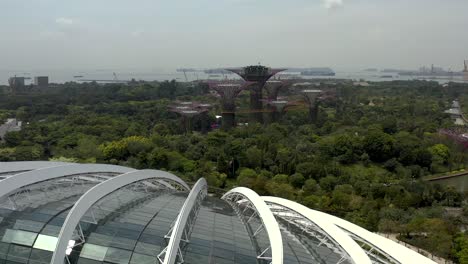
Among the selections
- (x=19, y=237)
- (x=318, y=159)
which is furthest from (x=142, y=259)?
(x=318, y=159)

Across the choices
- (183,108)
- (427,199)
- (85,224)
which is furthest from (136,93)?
(85,224)

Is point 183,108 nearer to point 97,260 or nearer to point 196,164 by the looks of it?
point 196,164

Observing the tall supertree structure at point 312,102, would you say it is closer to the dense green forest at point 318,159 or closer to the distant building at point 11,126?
the dense green forest at point 318,159

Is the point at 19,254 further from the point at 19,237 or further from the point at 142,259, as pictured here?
the point at 142,259

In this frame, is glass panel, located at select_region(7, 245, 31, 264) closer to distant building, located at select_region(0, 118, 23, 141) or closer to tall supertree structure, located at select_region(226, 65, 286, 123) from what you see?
distant building, located at select_region(0, 118, 23, 141)

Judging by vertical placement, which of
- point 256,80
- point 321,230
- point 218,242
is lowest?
point 321,230

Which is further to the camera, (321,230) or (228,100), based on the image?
(228,100)

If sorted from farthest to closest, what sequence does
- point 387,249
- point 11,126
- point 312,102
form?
point 312,102 < point 11,126 < point 387,249

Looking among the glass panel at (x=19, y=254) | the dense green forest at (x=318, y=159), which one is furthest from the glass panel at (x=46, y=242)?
the dense green forest at (x=318, y=159)
